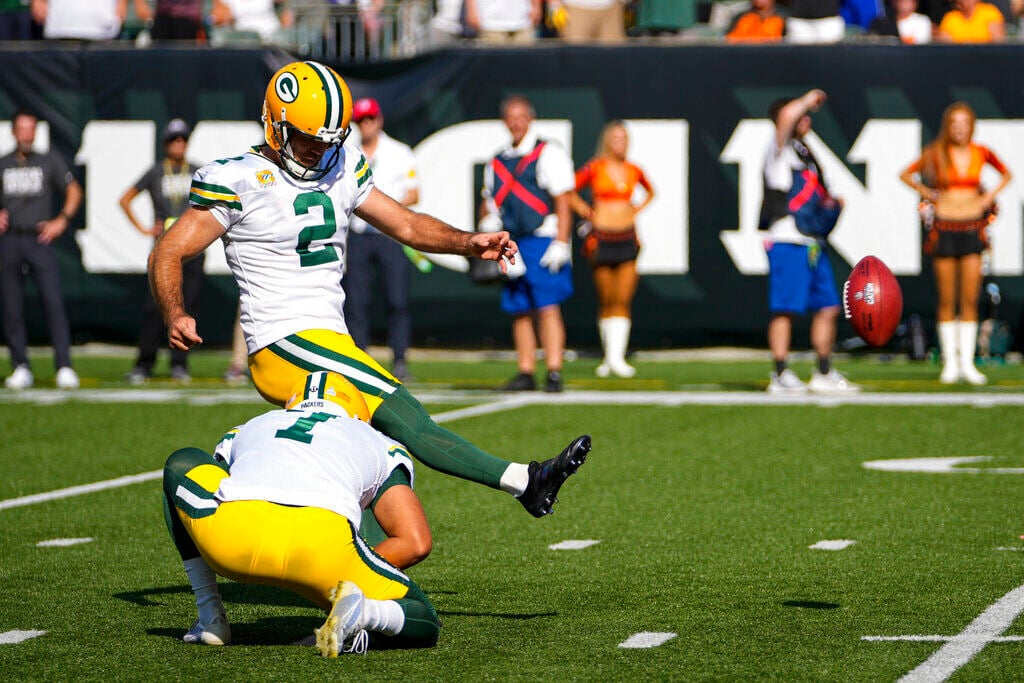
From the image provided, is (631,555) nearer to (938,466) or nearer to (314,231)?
(314,231)

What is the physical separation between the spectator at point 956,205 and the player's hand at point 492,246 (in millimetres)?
8034

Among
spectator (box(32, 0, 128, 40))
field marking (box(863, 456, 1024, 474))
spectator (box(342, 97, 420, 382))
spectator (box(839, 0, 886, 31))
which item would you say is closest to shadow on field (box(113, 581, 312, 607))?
field marking (box(863, 456, 1024, 474))

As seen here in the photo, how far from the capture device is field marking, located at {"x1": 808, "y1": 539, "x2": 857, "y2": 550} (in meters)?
6.61

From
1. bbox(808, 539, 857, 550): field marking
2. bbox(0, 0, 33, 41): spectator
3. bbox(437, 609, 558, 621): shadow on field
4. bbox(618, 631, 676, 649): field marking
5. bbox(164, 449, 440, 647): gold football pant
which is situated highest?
bbox(0, 0, 33, 41): spectator

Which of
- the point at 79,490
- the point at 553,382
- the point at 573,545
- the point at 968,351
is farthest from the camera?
the point at 968,351

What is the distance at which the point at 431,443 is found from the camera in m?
5.50

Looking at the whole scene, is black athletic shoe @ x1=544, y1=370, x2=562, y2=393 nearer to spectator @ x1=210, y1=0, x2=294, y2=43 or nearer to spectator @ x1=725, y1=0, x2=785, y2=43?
spectator @ x1=725, y1=0, x2=785, y2=43

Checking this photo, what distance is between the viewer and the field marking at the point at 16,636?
5.09m

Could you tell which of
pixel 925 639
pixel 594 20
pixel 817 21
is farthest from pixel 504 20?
pixel 925 639

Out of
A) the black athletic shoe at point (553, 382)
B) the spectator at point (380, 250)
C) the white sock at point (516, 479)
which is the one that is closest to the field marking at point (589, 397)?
the black athletic shoe at point (553, 382)

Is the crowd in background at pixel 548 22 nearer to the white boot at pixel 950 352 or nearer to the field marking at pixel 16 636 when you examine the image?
the white boot at pixel 950 352

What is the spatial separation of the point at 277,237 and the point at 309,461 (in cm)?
109

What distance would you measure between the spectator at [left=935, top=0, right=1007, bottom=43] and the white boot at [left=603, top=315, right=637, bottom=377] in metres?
4.49

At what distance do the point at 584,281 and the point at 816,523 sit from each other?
8805mm
